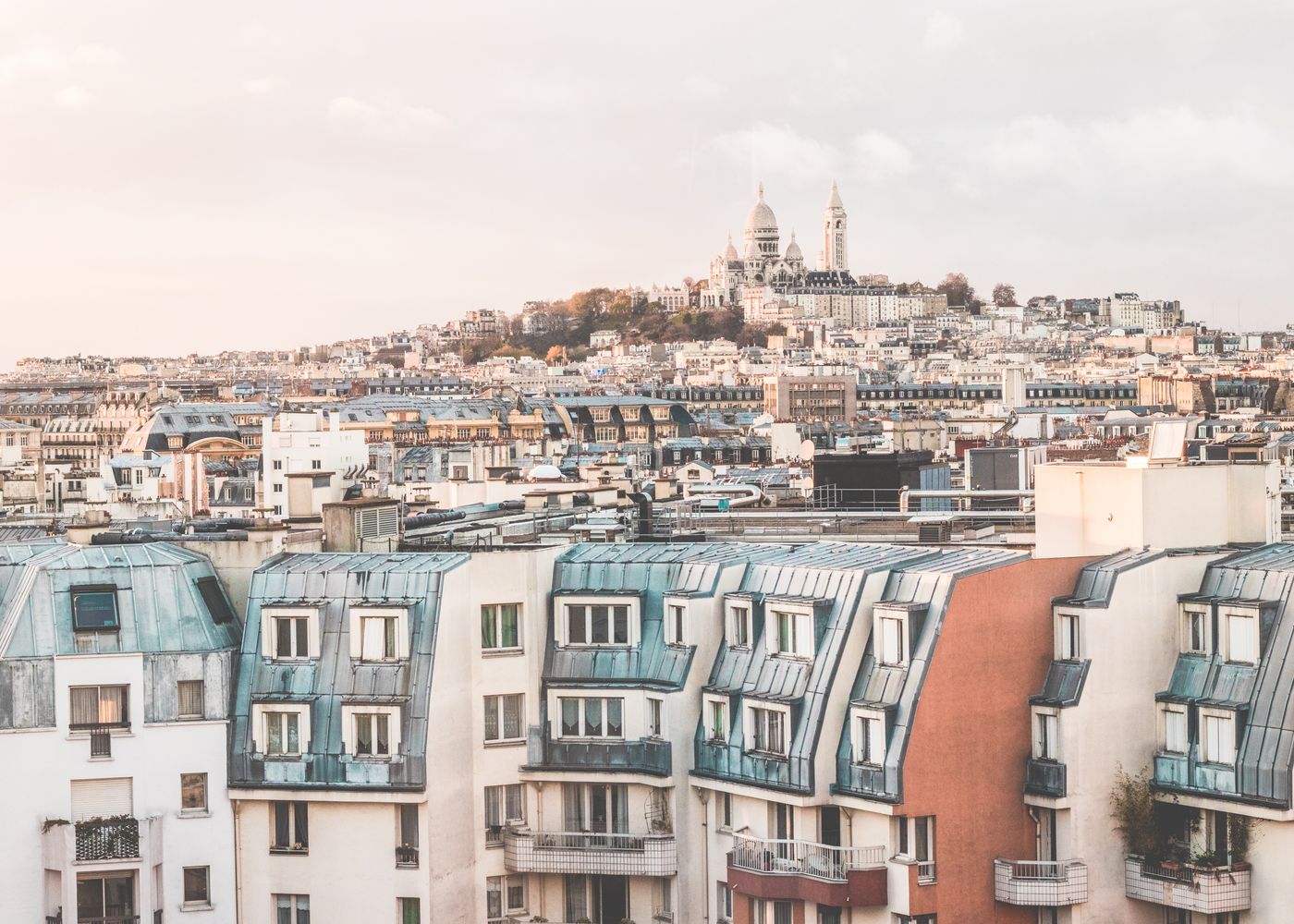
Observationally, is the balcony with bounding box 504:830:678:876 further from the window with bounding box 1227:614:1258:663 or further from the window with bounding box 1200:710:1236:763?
the window with bounding box 1227:614:1258:663

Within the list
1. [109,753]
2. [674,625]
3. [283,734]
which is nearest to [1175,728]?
[674,625]

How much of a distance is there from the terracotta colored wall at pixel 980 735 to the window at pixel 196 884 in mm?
6492

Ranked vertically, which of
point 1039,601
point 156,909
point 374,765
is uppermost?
point 1039,601

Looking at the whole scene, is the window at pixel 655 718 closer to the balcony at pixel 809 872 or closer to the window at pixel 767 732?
the window at pixel 767 732

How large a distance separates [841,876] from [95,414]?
493 feet

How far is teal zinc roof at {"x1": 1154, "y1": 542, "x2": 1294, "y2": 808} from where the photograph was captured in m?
19.6

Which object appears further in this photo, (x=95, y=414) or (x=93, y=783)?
(x=95, y=414)

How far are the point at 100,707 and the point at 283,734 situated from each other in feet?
5.52

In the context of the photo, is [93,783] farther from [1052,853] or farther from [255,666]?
[1052,853]

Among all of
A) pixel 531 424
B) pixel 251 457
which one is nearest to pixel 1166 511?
pixel 251 457

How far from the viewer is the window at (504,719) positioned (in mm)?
22406

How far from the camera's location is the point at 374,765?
2152 cm

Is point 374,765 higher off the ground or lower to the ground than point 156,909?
higher

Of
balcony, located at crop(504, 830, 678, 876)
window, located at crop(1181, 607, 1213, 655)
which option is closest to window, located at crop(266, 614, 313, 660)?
balcony, located at crop(504, 830, 678, 876)
